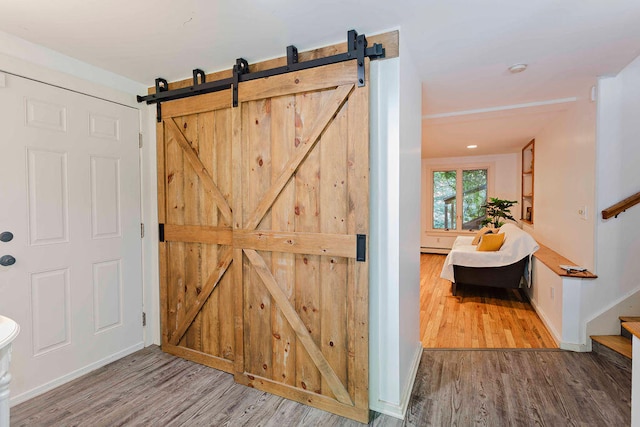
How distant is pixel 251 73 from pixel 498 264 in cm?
370

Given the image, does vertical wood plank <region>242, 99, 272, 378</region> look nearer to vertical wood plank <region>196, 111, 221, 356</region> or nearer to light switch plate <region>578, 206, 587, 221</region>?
vertical wood plank <region>196, 111, 221, 356</region>

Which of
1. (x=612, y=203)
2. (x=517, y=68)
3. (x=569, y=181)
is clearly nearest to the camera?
(x=517, y=68)

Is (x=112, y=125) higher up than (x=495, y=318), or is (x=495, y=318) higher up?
(x=112, y=125)

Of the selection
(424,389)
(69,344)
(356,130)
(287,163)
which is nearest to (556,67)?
(356,130)

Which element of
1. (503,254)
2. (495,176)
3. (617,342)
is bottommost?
(617,342)

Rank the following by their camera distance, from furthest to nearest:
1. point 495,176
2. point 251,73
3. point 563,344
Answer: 1. point 495,176
2. point 563,344
3. point 251,73

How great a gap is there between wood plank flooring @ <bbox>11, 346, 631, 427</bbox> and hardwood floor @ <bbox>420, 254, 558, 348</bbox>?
32 centimetres

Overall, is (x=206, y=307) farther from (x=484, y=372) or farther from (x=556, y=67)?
(x=556, y=67)

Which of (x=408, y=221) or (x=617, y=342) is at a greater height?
(x=408, y=221)

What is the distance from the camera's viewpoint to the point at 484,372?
2.50 meters

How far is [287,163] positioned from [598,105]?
2.70 metres

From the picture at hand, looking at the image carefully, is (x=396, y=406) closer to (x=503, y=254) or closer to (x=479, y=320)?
(x=479, y=320)

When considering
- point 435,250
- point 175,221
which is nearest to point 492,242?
point 435,250

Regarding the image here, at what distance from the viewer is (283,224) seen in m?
2.18
